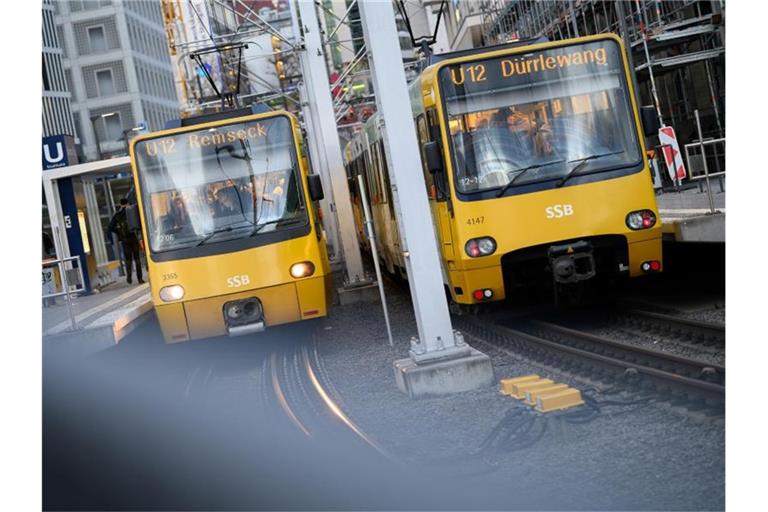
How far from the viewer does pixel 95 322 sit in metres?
15.4

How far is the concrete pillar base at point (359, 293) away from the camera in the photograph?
21.7 meters

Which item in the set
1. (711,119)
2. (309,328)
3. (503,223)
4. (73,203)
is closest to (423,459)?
(503,223)

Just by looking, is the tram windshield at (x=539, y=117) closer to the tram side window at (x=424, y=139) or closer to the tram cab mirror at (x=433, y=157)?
the tram cab mirror at (x=433, y=157)

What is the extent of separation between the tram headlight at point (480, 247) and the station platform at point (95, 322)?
14.1 feet

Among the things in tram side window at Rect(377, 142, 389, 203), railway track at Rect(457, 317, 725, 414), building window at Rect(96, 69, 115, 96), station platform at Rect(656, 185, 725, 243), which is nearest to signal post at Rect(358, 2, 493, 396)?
railway track at Rect(457, 317, 725, 414)

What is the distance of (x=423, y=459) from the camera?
Result: 8.54 meters

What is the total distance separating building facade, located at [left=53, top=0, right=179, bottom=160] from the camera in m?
83.4

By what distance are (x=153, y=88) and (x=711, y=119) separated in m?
64.4

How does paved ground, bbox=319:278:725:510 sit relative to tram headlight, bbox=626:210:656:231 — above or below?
below

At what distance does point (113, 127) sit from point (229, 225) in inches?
2857

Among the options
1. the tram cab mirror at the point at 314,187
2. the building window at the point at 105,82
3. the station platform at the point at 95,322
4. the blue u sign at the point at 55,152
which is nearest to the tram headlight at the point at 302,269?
the tram cab mirror at the point at 314,187

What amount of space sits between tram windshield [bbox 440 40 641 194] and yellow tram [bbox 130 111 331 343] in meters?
2.44

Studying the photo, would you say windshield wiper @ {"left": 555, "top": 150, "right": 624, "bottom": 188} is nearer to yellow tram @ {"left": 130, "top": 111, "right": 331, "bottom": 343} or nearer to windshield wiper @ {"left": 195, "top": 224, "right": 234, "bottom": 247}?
yellow tram @ {"left": 130, "top": 111, "right": 331, "bottom": 343}

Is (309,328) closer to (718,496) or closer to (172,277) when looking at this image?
(172,277)
